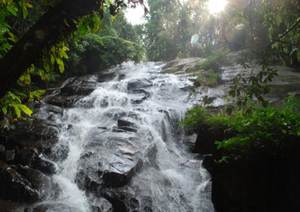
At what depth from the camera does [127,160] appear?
8.46m

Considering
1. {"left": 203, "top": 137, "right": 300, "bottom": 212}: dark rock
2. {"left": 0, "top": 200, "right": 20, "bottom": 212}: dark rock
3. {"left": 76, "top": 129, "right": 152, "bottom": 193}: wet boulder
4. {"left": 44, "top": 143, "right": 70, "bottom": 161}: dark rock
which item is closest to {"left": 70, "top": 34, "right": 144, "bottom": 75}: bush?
{"left": 44, "top": 143, "right": 70, "bottom": 161}: dark rock

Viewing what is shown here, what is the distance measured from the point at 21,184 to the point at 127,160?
2.72 metres

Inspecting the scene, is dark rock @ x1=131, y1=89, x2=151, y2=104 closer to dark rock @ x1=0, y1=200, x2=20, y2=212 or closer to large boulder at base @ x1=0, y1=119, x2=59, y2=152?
large boulder at base @ x1=0, y1=119, x2=59, y2=152

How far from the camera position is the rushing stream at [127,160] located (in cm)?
741

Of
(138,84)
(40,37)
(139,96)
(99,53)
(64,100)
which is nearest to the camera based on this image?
(40,37)

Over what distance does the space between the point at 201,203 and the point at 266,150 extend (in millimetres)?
2887

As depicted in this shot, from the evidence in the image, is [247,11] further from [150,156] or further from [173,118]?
[173,118]

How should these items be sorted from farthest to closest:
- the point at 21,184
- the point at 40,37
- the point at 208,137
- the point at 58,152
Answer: the point at 58,152 < the point at 208,137 < the point at 21,184 < the point at 40,37

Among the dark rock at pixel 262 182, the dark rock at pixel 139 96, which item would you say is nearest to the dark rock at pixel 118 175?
the dark rock at pixel 262 182

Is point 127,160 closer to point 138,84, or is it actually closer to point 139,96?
point 139,96

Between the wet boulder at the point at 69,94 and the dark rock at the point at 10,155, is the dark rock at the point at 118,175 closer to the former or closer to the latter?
the dark rock at the point at 10,155

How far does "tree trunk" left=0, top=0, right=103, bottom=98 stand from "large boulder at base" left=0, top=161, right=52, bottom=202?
21.4 feet

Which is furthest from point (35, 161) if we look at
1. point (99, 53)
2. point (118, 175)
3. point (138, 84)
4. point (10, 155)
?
point (99, 53)

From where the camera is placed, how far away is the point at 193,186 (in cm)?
826
